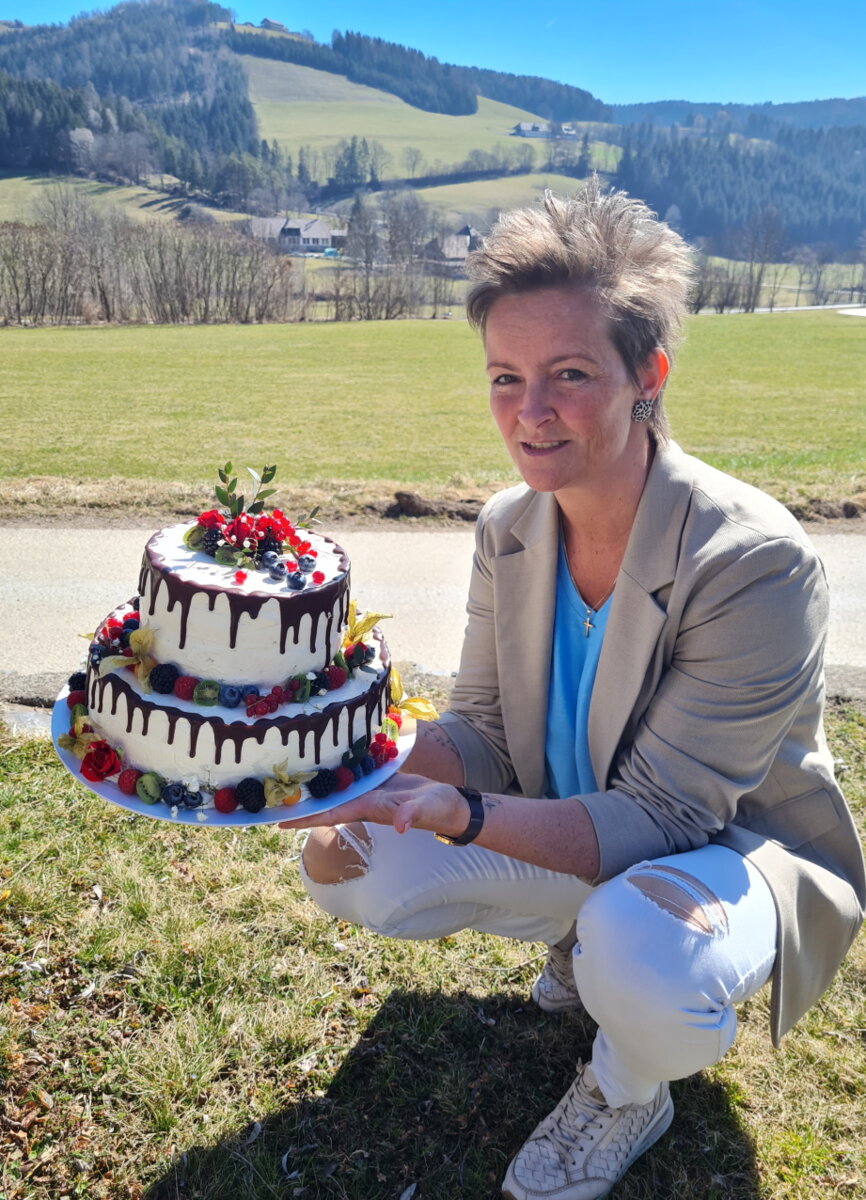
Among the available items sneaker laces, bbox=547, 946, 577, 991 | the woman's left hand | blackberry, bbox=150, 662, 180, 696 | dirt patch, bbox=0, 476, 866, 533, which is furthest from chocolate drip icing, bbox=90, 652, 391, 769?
dirt patch, bbox=0, 476, 866, 533

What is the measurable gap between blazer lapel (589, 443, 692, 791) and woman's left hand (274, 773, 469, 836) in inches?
22.2

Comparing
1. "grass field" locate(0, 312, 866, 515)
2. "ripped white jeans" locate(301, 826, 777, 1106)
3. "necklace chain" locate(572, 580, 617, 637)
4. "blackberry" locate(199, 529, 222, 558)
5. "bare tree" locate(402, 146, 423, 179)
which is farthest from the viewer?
"bare tree" locate(402, 146, 423, 179)

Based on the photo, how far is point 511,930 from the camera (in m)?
3.07

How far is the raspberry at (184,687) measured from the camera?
2.33m

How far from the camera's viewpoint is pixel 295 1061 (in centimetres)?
297

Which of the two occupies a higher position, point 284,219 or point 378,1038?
point 284,219

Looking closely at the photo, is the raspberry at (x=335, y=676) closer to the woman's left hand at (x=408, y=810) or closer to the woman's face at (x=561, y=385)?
the woman's left hand at (x=408, y=810)

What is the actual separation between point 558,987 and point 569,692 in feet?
3.75

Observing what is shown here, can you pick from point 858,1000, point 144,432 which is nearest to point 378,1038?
point 858,1000

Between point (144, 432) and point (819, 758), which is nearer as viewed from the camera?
point (819, 758)

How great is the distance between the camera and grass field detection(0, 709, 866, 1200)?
2.60m

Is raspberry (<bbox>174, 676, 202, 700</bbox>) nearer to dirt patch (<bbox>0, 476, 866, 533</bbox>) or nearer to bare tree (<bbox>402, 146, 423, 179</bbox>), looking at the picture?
dirt patch (<bbox>0, 476, 866, 533</bbox>)

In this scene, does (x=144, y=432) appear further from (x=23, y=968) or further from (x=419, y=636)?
(x=23, y=968)

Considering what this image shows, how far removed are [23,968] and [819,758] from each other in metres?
2.84
